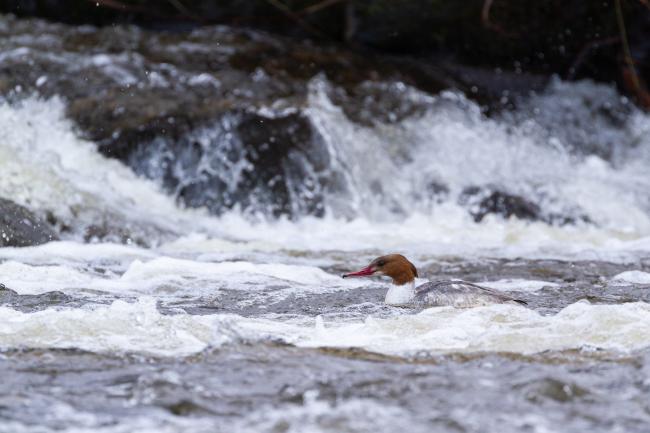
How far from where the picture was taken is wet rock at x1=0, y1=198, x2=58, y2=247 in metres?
7.60

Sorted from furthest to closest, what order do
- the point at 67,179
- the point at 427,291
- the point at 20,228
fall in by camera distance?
1. the point at 67,179
2. the point at 20,228
3. the point at 427,291

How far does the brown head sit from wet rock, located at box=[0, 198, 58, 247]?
9.17ft

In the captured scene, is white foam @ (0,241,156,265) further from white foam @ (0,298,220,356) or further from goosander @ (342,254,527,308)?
white foam @ (0,298,220,356)

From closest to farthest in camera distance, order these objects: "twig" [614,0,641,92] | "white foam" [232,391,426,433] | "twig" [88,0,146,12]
→ "white foam" [232,391,426,433] < "twig" [614,0,641,92] < "twig" [88,0,146,12]

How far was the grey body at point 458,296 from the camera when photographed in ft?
17.9

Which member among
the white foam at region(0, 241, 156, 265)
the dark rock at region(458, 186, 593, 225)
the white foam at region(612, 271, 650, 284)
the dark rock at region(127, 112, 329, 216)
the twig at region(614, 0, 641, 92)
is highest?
the twig at region(614, 0, 641, 92)

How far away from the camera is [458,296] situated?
546 centimetres

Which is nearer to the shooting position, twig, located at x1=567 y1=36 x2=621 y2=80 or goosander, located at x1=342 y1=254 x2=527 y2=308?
goosander, located at x1=342 y1=254 x2=527 y2=308

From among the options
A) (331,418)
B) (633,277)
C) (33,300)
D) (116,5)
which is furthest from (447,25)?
(331,418)

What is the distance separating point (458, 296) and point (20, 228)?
12.0 ft

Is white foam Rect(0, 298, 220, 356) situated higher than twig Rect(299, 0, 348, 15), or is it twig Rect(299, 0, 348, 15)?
twig Rect(299, 0, 348, 15)

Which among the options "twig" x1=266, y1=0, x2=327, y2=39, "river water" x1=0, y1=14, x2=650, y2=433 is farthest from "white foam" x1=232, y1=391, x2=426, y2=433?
"twig" x1=266, y1=0, x2=327, y2=39

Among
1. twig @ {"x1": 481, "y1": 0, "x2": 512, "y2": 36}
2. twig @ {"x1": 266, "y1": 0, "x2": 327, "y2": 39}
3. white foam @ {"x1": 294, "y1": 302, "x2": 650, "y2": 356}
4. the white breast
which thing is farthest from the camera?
twig @ {"x1": 266, "y1": 0, "x2": 327, "y2": 39}

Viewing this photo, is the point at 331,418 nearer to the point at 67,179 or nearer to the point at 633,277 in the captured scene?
the point at 633,277
